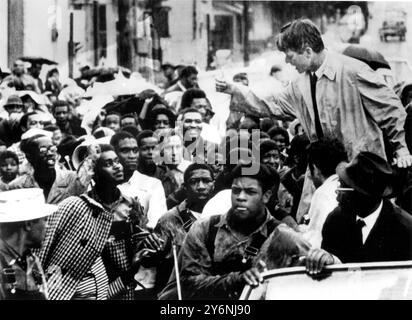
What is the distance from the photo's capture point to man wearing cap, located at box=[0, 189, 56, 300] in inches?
256

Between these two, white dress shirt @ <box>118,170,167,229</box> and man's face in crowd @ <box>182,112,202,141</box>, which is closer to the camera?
white dress shirt @ <box>118,170,167,229</box>

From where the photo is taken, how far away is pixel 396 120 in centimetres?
688

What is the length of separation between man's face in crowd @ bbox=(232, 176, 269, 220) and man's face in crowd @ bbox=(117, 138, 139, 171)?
85cm

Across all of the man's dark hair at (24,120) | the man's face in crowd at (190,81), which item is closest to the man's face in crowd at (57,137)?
the man's dark hair at (24,120)

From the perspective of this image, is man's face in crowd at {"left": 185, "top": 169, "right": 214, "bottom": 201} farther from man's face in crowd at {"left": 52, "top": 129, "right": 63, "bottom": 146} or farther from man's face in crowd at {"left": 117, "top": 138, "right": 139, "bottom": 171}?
man's face in crowd at {"left": 52, "top": 129, "right": 63, "bottom": 146}

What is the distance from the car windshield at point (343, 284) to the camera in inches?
258

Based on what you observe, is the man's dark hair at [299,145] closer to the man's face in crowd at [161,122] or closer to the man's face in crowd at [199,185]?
the man's face in crowd at [199,185]

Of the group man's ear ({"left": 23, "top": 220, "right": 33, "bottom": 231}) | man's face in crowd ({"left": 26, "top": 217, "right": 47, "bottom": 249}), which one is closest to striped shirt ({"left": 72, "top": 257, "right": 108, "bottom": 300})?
man's face in crowd ({"left": 26, "top": 217, "right": 47, "bottom": 249})

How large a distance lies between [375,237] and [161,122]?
6.22ft

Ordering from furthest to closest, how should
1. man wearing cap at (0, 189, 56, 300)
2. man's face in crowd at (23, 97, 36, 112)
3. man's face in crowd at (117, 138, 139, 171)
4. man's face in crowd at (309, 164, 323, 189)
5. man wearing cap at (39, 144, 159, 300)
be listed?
man's face in crowd at (23, 97, 36, 112), man's face in crowd at (117, 138, 139, 171), man's face in crowd at (309, 164, 323, 189), man wearing cap at (39, 144, 159, 300), man wearing cap at (0, 189, 56, 300)
